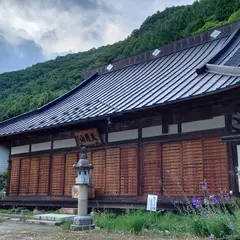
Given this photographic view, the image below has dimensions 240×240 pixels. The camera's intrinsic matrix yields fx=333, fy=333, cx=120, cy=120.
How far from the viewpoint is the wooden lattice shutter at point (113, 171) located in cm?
1017

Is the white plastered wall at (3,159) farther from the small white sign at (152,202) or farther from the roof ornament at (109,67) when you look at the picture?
the small white sign at (152,202)

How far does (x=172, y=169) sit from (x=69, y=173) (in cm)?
Answer: 412

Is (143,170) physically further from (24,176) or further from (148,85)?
(24,176)

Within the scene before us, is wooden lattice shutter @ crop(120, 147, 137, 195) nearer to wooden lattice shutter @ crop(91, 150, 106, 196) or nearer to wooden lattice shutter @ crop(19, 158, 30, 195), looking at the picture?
wooden lattice shutter @ crop(91, 150, 106, 196)

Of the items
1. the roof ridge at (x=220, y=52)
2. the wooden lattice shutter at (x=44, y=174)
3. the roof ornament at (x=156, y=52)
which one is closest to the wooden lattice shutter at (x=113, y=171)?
the wooden lattice shutter at (x=44, y=174)

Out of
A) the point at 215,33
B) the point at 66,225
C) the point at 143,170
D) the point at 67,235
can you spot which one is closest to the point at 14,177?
the point at 143,170

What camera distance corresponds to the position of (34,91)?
140 feet

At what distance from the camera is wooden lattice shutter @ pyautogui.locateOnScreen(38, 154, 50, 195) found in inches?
481

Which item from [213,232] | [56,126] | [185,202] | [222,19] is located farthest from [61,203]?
[222,19]

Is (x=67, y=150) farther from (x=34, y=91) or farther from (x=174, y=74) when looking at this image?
(x=34, y=91)

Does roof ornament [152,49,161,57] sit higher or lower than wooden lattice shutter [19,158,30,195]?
higher

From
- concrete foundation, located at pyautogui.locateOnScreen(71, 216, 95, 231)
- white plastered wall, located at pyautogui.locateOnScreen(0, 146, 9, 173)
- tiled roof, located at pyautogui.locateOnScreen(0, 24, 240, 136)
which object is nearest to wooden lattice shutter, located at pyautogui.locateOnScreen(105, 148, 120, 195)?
tiled roof, located at pyautogui.locateOnScreen(0, 24, 240, 136)

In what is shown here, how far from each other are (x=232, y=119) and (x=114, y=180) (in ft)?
13.4

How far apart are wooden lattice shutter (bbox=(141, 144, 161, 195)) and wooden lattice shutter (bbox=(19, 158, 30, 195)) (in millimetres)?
5483
